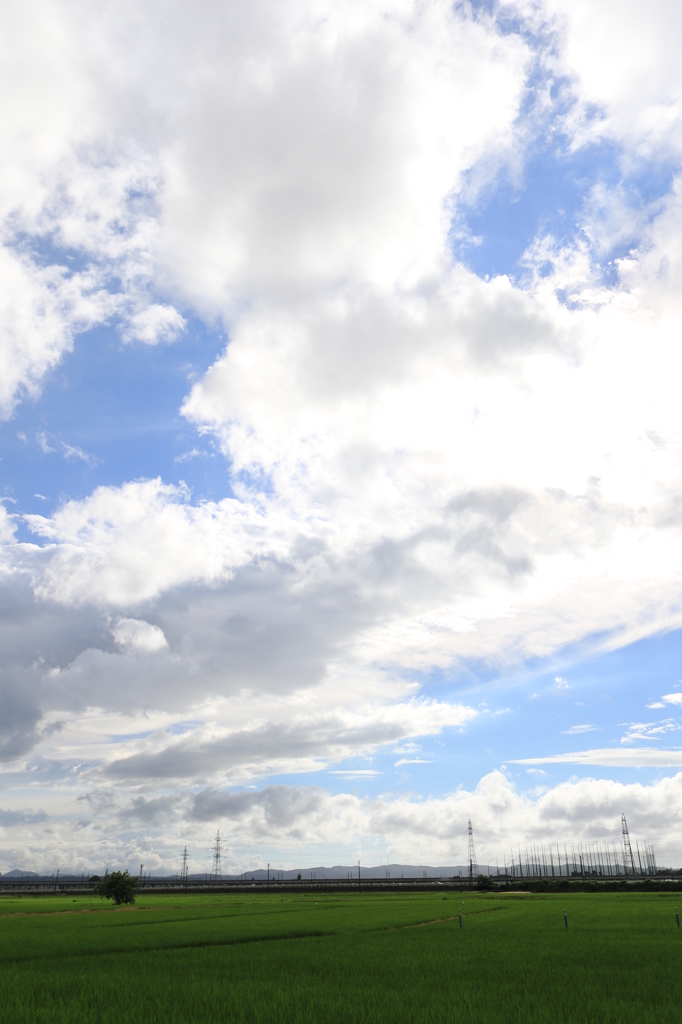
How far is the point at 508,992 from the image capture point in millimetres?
19766

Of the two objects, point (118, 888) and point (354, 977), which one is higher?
point (354, 977)

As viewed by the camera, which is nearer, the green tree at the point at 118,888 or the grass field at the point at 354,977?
the grass field at the point at 354,977

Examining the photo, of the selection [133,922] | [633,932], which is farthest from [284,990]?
[133,922]

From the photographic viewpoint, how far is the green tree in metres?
104

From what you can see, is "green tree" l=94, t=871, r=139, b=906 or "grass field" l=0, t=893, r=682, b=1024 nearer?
"grass field" l=0, t=893, r=682, b=1024

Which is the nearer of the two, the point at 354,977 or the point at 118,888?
the point at 354,977

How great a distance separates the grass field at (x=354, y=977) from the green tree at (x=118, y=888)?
67084 millimetres

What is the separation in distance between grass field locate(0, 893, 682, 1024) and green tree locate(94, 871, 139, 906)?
67.1 m

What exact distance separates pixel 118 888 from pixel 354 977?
3844 inches

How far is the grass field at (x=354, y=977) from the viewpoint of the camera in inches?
661

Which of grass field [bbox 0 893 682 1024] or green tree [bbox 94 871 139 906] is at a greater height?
grass field [bbox 0 893 682 1024]

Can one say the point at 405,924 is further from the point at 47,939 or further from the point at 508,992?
the point at 508,992

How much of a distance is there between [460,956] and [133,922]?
42838mm

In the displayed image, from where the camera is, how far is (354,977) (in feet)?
75.5
